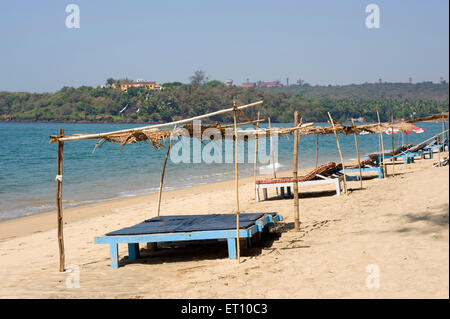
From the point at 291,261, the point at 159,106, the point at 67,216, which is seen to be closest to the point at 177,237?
the point at 291,261

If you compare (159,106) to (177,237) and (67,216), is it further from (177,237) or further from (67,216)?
(177,237)

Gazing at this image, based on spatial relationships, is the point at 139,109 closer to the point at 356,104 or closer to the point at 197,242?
→ the point at 356,104

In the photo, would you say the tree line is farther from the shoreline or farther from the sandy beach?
the sandy beach

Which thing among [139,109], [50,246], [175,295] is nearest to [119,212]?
[50,246]

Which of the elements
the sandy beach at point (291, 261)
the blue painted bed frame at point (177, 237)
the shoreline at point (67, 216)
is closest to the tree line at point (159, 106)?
the shoreline at point (67, 216)

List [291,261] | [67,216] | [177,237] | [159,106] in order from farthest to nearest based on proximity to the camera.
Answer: [159,106] → [67,216] → [177,237] → [291,261]

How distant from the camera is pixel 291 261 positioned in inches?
233

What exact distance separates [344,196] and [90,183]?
46.3 feet

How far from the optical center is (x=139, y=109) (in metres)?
104

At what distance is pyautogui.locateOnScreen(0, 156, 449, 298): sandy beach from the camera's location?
4.30 meters

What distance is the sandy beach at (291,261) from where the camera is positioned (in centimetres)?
430

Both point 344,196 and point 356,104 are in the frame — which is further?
point 356,104

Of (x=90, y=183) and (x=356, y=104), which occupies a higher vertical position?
(x=356, y=104)

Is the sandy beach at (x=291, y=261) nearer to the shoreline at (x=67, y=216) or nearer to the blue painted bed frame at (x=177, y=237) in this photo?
the blue painted bed frame at (x=177, y=237)
